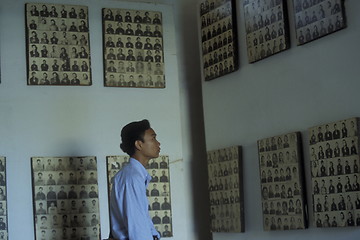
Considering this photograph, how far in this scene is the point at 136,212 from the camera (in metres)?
4.43

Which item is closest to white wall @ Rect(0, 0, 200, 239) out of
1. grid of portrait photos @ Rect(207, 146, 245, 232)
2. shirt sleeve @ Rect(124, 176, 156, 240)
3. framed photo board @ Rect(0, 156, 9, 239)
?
framed photo board @ Rect(0, 156, 9, 239)

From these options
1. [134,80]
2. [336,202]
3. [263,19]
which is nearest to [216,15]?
[263,19]

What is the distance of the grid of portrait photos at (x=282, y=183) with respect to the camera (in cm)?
484

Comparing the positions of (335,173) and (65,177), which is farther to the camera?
(65,177)

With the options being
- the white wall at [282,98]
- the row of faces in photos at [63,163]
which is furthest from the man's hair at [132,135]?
the white wall at [282,98]

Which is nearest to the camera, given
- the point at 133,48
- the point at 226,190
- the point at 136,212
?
the point at 136,212

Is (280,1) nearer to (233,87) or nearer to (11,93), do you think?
(233,87)

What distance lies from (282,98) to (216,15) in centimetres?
118

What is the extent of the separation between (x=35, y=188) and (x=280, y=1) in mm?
2367

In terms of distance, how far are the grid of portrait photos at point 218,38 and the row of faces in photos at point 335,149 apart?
4.12 feet

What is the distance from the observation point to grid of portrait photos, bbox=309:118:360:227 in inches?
171

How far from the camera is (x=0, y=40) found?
5578mm

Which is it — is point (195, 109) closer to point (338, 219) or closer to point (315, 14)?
point (315, 14)

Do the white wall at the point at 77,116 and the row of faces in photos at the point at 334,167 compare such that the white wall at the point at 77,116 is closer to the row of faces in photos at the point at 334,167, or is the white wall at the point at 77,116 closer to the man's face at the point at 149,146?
the man's face at the point at 149,146
